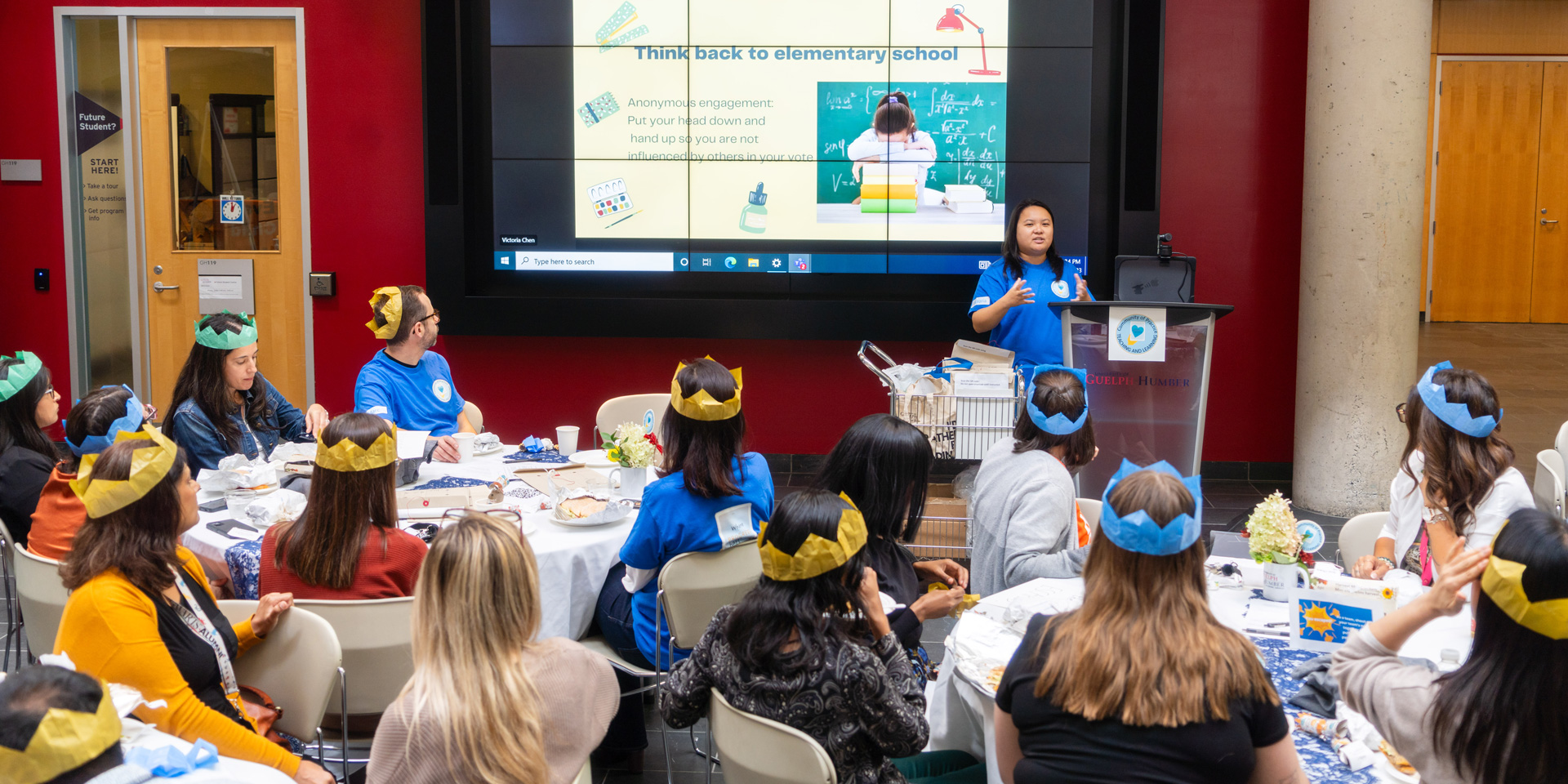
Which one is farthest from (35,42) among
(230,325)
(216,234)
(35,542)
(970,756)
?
(970,756)

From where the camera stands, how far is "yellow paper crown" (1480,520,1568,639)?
1.58 m

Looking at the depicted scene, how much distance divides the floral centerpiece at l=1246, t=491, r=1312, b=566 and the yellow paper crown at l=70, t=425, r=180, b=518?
2.37 meters

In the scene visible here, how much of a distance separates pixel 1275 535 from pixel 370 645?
2.10 m

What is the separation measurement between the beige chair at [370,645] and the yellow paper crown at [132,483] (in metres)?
0.46

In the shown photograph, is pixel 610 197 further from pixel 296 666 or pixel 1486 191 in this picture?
pixel 1486 191

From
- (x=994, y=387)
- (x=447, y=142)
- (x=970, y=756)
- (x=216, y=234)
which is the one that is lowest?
(x=970, y=756)

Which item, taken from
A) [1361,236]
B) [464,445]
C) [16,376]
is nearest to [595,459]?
[464,445]

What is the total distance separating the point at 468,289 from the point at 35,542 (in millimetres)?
3532

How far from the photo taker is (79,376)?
7.00 metres

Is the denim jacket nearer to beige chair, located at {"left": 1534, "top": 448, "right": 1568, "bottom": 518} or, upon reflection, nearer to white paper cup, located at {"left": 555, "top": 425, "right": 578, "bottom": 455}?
white paper cup, located at {"left": 555, "top": 425, "right": 578, "bottom": 455}

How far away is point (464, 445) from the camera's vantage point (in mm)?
4293

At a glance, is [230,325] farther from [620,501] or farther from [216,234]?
[216,234]

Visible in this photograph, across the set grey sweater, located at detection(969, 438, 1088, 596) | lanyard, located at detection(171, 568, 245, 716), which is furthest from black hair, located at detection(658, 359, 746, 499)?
lanyard, located at detection(171, 568, 245, 716)

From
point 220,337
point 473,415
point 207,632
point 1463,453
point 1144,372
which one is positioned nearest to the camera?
point 207,632
